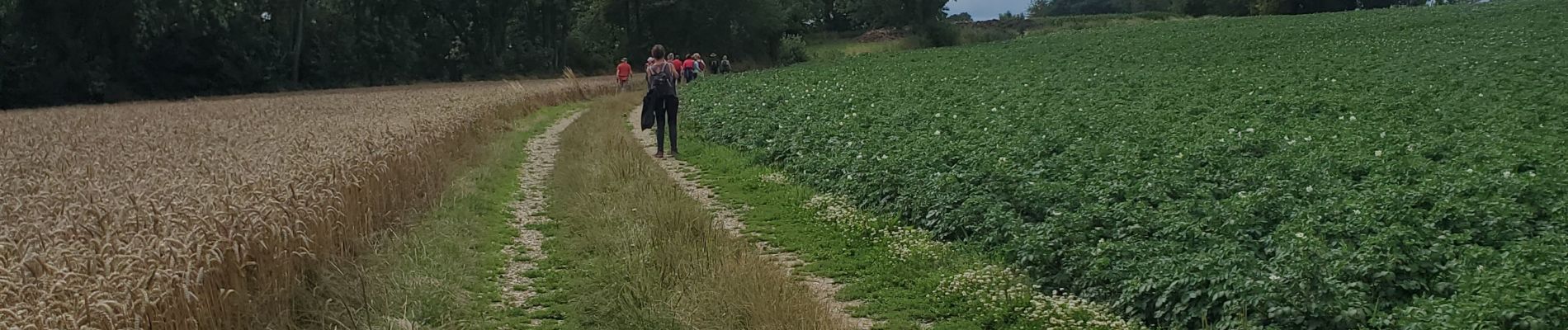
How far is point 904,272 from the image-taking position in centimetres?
766

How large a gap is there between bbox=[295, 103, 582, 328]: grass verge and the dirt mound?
68.5 meters

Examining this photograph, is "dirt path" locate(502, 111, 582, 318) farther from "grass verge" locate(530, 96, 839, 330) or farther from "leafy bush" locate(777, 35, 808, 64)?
"leafy bush" locate(777, 35, 808, 64)

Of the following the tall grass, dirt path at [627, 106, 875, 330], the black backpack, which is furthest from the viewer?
the tall grass

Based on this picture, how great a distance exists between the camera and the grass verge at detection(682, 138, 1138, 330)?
6414mm

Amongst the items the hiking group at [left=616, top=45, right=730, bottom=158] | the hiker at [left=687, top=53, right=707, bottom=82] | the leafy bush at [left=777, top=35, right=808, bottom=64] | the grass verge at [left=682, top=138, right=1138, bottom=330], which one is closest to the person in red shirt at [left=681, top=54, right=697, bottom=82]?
the hiker at [left=687, top=53, right=707, bottom=82]

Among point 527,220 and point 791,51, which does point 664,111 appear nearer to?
point 527,220

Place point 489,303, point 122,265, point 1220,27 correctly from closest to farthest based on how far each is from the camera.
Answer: point 122,265 < point 489,303 < point 1220,27

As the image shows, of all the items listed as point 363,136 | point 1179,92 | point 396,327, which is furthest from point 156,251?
point 1179,92

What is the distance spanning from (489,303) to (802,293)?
1996 millimetres

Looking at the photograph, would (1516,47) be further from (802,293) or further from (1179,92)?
(802,293)

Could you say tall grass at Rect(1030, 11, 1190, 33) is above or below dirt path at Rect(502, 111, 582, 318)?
above

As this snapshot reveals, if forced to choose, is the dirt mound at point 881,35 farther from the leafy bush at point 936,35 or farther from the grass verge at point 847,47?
the leafy bush at point 936,35

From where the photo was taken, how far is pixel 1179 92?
17922 mm

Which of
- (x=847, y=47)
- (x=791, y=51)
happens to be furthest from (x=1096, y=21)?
(x=791, y=51)
